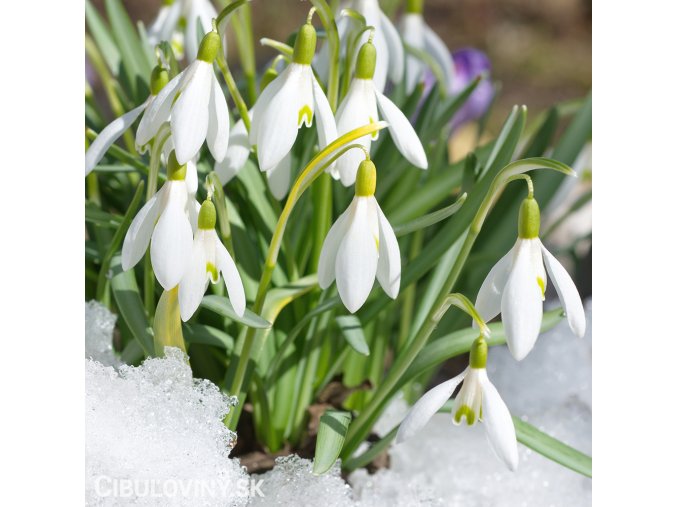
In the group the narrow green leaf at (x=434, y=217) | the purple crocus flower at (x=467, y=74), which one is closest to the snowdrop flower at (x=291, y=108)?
the narrow green leaf at (x=434, y=217)

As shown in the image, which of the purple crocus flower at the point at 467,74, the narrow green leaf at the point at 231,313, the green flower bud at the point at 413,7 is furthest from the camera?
the purple crocus flower at the point at 467,74

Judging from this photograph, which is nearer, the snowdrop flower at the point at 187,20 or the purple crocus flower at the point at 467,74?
the snowdrop flower at the point at 187,20

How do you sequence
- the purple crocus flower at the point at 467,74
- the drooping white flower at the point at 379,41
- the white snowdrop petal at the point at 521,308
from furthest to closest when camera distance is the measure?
the purple crocus flower at the point at 467,74 < the drooping white flower at the point at 379,41 < the white snowdrop petal at the point at 521,308

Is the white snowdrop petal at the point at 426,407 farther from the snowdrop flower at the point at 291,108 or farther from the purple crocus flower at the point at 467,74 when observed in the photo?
the purple crocus flower at the point at 467,74

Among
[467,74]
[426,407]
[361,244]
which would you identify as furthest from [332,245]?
[467,74]
